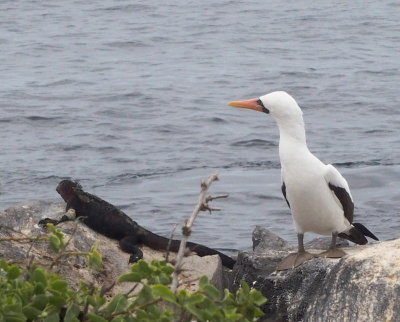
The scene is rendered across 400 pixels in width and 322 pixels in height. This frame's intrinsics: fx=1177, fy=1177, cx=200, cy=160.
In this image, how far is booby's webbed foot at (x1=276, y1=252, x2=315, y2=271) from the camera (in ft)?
24.0

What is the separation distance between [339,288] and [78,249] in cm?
212

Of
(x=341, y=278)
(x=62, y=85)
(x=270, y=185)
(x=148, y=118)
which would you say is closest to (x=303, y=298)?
(x=341, y=278)

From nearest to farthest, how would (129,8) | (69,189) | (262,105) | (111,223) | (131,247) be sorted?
(262,105) < (131,247) < (111,223) < (69,189) < (129,8)

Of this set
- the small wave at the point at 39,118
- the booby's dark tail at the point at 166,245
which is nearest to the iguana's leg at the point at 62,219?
the booby's dark tail at the point at 166,245

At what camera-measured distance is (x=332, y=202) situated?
792 centimetres

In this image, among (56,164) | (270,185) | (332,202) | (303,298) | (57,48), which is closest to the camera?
(303,298)

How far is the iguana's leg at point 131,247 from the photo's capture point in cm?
802

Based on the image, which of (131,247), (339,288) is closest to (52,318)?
(339,288)

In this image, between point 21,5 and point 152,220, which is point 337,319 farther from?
point 21,5

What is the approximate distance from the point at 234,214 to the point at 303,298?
674cm

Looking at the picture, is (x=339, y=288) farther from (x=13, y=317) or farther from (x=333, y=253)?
(x=13, y=317)

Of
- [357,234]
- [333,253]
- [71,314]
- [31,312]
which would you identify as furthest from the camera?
[357,234]

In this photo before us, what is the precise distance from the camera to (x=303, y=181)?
7723mm

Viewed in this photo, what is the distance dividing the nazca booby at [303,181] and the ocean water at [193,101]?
4.14 meters
